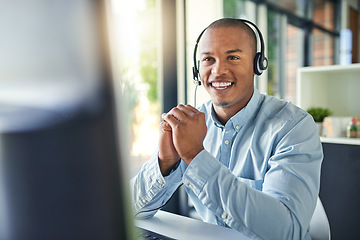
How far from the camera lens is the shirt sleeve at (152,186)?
3.29 feet

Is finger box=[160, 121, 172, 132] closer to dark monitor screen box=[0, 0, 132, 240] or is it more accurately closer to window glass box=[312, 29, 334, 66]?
dark monitor screen box=[0, 0, 132, 240]

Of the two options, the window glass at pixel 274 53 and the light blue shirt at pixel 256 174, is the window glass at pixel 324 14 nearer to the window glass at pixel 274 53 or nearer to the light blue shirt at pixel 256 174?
the window glass at pixel 274 53

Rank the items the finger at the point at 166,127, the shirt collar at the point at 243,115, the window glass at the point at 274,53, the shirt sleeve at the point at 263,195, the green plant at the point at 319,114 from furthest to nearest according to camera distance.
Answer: the window glass at the point at 274,53, the green plant at the point at 319,114, the shirt collar at the point at 243,115, the finger at the point at 166,127, the shirt sleeve at the point at 263,195

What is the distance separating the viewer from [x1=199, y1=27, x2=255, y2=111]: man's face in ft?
3.82

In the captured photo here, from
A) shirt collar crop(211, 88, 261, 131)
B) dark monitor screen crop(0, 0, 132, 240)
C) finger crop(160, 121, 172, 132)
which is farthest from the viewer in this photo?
shirt collar crop(211, 88, 261, 131)

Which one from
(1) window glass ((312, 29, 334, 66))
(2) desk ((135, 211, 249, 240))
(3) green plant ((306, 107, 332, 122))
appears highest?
(1) window glass ((312, 29, 334, 66))

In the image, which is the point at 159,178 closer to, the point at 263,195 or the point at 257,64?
the point at 263,195

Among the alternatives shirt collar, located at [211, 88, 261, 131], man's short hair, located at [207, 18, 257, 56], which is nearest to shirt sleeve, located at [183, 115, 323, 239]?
shirt collar, located at [211, 88, 261, 131]

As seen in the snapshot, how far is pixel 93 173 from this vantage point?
23 centimetres

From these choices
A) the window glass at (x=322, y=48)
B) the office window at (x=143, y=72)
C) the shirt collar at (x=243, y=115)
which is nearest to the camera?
the shirt collar at (x=243, y=115)

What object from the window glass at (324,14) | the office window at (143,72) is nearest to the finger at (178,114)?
the office window at (143,72)

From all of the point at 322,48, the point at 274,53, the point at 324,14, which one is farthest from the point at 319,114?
the point at 324,14

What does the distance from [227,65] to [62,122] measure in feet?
3.28

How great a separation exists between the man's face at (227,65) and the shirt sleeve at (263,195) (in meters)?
0.34
